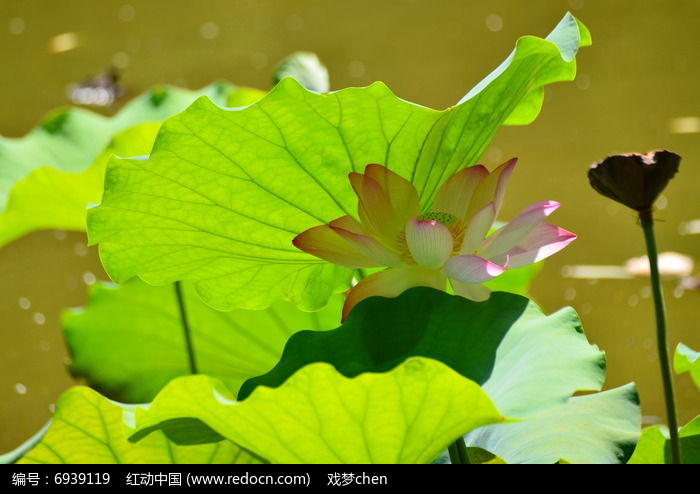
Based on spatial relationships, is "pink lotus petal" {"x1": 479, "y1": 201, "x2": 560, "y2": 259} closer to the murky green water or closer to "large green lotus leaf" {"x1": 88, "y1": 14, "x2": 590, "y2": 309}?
"large green lotus leaf" {"x1": 88, "y1": 14, "x2": 590, "y2": 309}

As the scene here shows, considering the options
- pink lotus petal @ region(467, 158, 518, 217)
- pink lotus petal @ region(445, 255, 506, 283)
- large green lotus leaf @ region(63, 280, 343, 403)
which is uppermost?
large green lotus leaf @ region(63, 280, 343, 403)

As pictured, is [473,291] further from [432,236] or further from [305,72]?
[305,72]

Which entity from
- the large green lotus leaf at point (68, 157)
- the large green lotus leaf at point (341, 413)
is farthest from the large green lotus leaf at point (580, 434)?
the large green lotus leaf at point (68, 157)

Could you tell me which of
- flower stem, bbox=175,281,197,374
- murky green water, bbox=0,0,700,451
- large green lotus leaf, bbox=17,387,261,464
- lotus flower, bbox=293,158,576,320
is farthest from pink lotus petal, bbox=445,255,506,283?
murky green water, bbox=0,0,700,451

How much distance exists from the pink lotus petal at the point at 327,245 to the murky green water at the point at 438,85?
95cm

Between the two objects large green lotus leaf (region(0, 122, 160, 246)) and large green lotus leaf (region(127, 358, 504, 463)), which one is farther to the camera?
large green lotus leaf (region(0, 122, 160, 246))

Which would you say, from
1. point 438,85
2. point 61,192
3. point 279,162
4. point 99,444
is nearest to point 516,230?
point 279,162

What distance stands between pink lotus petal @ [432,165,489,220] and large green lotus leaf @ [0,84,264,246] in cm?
33

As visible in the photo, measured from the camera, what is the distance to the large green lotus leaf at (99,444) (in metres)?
0.44

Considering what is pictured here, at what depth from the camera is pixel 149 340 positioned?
0.85 m

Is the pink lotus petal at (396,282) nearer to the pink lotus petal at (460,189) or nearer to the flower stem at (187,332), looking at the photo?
the pink lotus petal at (460,189)

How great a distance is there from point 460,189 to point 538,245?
0.05 meters

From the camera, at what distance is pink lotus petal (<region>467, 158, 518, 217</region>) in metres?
0.43
